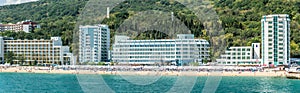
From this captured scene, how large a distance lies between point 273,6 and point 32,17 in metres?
33.9

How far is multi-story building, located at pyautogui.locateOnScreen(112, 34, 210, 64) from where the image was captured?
40.5 m

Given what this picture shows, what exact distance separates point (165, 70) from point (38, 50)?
1462 cm

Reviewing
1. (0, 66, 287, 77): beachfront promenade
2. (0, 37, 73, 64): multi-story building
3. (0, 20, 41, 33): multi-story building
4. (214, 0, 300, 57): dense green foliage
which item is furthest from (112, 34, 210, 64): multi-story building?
(0, 20, 41, 33): multi-story building

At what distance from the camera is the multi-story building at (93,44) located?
142 ft

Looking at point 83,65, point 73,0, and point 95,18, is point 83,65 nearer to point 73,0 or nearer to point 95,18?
point 95,18

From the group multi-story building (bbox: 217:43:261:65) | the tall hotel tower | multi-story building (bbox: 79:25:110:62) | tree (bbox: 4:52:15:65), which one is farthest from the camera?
tree (bbox: 4:52:15:65)

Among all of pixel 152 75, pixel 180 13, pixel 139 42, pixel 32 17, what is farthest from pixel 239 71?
pixel 32 17

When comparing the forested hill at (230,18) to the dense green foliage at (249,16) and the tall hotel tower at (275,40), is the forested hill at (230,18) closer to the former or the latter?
the dense green foliage at (249,16)

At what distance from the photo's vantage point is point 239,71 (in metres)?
35.5

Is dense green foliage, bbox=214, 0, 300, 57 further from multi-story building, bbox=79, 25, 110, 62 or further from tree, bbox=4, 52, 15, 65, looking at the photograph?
tree, bbox=4, 52, 15, 65

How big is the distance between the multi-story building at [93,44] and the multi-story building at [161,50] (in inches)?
74.9

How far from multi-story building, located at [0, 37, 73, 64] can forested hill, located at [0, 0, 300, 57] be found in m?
4.26

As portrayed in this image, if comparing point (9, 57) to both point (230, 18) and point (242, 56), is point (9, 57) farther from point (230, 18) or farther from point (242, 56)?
point (230, 18)

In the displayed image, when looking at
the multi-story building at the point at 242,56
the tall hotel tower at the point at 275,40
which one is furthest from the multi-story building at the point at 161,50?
the tall hotel tower at the point at 275,40
